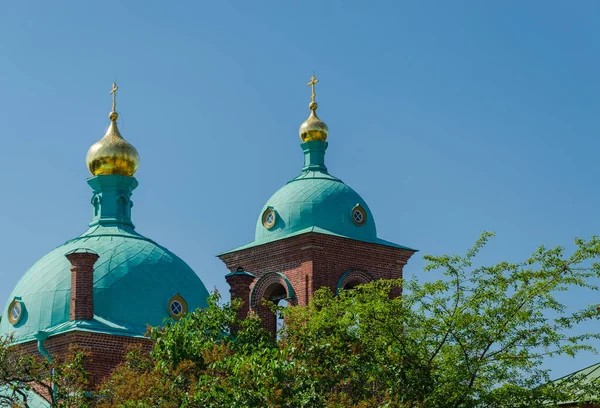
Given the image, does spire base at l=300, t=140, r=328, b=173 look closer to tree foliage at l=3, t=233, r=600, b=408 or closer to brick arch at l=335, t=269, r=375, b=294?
brick arch at l=335, t=269, r=375, b=294

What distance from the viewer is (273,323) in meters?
40.1

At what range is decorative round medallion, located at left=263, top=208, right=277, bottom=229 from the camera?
41.2 m

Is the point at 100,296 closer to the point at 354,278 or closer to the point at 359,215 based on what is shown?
the point at 354,278

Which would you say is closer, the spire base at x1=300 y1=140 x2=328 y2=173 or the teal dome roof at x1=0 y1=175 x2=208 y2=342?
the teal dome roof at x1=0 y1=175 x2=208 y2=342

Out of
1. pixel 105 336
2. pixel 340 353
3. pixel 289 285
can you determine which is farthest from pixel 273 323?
pixel 340 353

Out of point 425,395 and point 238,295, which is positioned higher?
point 238,295

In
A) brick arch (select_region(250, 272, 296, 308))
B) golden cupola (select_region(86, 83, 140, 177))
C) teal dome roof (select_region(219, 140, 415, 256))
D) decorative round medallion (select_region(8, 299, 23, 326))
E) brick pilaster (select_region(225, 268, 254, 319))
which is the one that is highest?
golden cupola (select_region(86, 83, 140, 177))

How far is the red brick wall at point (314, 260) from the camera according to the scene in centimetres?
4012

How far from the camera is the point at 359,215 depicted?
41344mm

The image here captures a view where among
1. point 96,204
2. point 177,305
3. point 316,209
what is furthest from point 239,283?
point 96,204

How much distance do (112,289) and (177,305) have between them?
5.80ft

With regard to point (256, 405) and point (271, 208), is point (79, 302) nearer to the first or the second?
point (271, 208)

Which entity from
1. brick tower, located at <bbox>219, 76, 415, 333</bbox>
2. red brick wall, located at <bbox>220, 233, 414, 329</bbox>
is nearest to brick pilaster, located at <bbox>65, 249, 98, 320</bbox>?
brick tower, located at <bbox>219, 76, 415, 333</bbox>

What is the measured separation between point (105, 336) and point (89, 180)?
663 centimetres
